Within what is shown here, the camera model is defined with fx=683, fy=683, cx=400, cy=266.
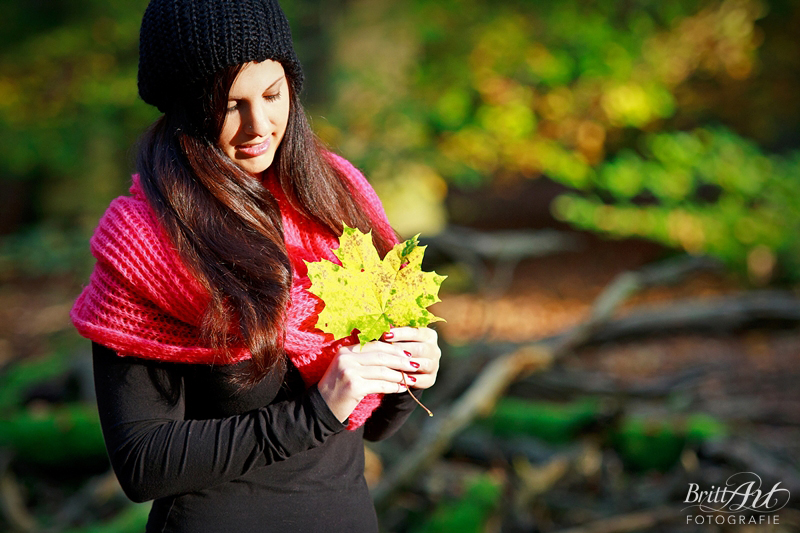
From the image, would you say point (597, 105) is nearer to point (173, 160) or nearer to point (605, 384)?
point (605, 384)

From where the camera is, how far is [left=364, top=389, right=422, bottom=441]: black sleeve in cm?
155

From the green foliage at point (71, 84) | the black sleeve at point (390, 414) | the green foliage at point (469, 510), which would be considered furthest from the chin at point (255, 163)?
the green foliage at point (71, 84)

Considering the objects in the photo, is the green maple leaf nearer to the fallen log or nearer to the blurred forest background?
the blurred forest background

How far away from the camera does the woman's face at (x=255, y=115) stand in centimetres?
134

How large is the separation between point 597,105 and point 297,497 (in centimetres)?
587

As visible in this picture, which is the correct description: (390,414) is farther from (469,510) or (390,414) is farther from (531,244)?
(531,244)

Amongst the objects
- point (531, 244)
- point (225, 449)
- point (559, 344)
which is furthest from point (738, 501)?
point (225, 449)

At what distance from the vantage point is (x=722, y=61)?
746 centimetres

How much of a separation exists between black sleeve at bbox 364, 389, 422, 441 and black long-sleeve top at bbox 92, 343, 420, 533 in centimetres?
1

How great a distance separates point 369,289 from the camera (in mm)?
1352

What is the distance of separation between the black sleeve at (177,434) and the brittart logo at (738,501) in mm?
2445

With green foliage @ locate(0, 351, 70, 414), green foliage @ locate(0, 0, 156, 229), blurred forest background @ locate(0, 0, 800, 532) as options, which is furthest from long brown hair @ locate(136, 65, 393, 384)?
green foliage @ locate(0, 0, 156, 229)

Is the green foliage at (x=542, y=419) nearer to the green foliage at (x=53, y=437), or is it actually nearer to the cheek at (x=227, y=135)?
the green foliage at (x=53, y=437)

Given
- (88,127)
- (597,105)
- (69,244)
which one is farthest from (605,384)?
(88,127)
